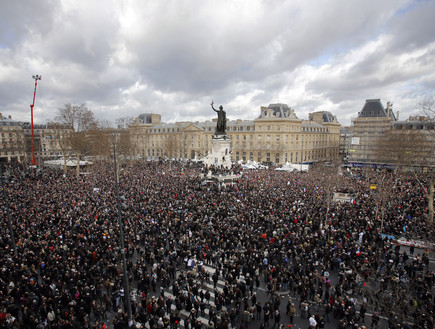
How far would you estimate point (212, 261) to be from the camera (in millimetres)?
14891

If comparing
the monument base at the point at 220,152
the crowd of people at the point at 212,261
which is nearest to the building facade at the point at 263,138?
the monument base at the point at 220,152

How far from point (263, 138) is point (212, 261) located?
56.2 metres

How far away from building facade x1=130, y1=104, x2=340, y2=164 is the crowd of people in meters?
38.7

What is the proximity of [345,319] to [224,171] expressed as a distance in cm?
2603

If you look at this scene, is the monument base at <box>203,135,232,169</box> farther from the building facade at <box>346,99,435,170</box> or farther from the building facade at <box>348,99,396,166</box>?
the building facade at <box>348,99,396,166</box>

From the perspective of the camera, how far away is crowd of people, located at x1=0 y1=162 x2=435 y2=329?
33.2ft

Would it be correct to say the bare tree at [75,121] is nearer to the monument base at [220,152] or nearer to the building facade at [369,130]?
the monument base at [220,152]

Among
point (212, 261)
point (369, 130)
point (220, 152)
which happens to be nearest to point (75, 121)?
point (220, 152)

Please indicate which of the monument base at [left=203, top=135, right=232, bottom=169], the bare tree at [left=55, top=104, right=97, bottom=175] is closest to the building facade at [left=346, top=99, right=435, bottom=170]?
the monument base at [left=203, top=135, right=232, bottom=169]

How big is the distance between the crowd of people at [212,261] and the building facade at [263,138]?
127ft

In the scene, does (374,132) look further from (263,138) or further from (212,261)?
(212,261)

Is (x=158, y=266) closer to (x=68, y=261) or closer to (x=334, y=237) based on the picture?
(x=68, y=261)

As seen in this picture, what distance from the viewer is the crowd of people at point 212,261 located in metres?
10.1

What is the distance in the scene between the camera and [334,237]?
17031 millimetres
